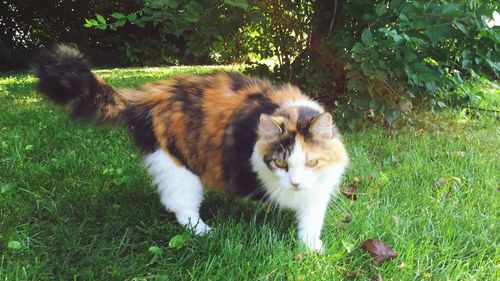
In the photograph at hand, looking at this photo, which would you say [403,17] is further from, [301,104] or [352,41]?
[301,104]

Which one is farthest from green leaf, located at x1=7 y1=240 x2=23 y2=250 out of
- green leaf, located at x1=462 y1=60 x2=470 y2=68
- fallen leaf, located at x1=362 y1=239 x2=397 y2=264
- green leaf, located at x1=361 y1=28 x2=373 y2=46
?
green leaf, located at x1=462 y1=60 x2=470 y2=68

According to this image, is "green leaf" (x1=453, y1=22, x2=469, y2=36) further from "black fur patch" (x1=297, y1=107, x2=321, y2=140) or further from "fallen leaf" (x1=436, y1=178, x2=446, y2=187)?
"black fur patch" (x1=297, y1=107, x2=321, y2=140)

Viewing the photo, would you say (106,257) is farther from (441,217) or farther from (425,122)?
(425,122)

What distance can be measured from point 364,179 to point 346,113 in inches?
50.0

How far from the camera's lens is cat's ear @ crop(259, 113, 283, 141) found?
2221 mm

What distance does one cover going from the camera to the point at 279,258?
2.05 meters

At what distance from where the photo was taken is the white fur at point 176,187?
8.17 feet

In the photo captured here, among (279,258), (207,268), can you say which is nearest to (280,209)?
(279,258)

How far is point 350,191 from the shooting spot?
9.83 ft

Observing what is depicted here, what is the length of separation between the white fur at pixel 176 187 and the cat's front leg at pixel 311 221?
20.2 inches

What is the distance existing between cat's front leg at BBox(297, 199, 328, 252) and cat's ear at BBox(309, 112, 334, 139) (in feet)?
1.23

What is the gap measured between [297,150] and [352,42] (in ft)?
7.68

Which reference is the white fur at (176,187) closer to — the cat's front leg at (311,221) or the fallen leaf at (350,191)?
the cat's front leg at (311,221)

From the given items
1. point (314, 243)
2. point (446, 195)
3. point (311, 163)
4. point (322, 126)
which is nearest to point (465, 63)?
point (446, 195)
